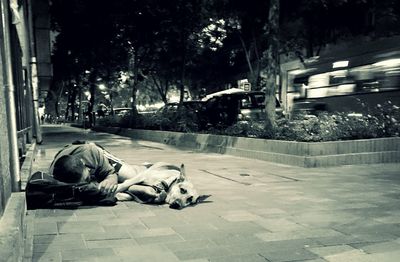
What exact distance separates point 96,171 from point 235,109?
33.0 ft

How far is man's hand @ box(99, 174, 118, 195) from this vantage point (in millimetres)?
5289

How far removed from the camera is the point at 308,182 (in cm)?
711

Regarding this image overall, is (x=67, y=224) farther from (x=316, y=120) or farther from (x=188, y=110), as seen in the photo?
(x=188, y=110)

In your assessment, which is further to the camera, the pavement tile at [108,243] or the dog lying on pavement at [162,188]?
the dog lying on pavement at [162,188]

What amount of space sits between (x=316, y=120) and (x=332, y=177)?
7.87 ft

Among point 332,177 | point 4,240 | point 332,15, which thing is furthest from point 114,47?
point 4,240

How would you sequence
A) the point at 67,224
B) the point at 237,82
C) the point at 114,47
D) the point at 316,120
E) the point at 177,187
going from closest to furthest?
the point at 67,224 < the point at 177,187 < the point at 316,120 < the point at 114,47 < the point at 237,82

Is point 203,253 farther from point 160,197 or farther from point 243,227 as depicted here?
point 160,197

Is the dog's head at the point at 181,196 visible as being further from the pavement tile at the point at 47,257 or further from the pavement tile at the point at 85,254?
the pavement tile at the point at 47,257

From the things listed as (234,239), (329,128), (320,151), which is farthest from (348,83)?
(234,239)

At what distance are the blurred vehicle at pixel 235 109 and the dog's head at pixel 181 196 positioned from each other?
8652mm

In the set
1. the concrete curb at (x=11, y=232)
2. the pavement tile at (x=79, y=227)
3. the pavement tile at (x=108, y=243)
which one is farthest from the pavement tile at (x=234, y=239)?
the concrete curb at (x=11, y=232)

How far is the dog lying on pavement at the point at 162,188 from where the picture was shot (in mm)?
5457

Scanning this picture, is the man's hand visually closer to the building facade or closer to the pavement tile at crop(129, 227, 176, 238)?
the building facade
